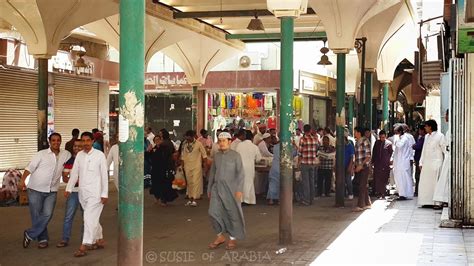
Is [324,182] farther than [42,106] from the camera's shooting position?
Yes

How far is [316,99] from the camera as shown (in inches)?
1128

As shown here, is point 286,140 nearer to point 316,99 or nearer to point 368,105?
point 368,105

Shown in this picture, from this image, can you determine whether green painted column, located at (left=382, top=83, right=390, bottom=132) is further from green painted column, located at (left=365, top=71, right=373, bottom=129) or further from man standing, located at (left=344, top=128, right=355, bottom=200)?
man standing, located at (left=344, top=128, right=355, bottom=200)

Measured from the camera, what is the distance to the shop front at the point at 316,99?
25.8m

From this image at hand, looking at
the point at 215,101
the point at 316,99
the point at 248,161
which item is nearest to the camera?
the point at 248,161

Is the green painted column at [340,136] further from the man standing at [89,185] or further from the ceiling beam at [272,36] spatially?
the ceiling beam at [272,36]

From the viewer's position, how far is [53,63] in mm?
17281

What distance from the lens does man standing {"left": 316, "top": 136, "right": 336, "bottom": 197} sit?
45.5ft

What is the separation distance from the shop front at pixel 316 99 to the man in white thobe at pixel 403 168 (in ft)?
37.1

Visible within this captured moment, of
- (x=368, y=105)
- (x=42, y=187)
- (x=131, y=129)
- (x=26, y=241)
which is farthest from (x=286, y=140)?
(x=368, y=105)

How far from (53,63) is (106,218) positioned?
7.98 metres

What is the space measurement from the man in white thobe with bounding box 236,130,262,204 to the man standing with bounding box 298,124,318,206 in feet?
2.92

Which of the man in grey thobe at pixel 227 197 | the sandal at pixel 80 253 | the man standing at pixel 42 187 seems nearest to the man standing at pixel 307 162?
the man in grey thobe at pixel 227 197

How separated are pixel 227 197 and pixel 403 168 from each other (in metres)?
6.59
